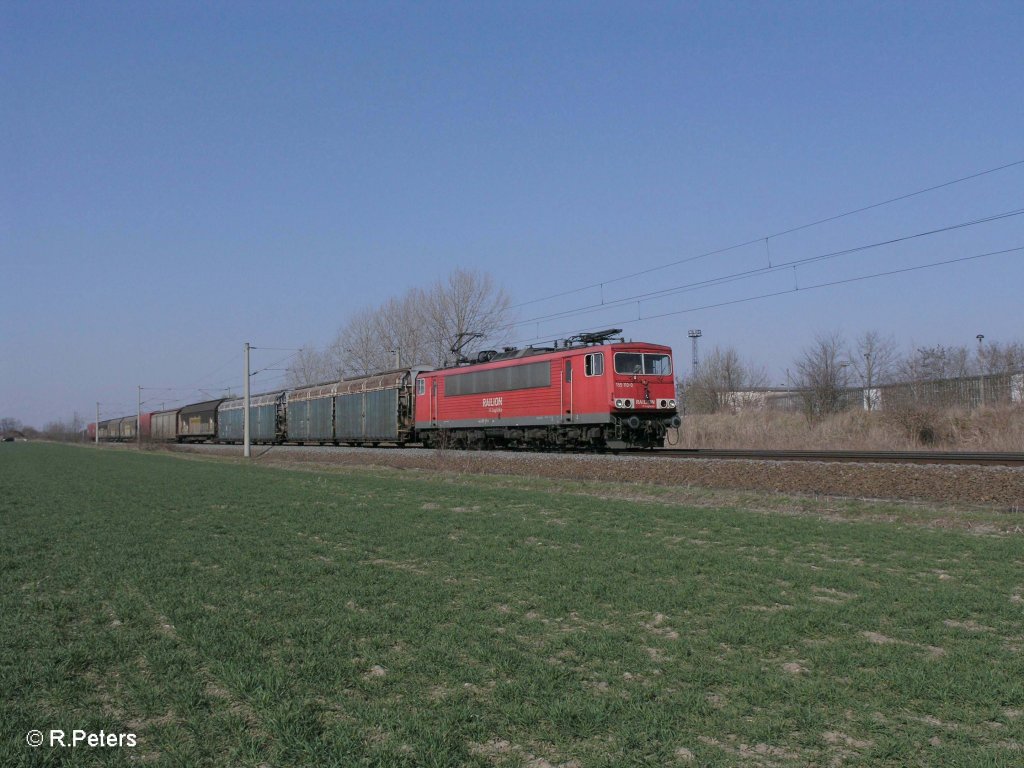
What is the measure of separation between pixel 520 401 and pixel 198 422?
52323mm

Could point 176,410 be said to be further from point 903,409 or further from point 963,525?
point 963,525

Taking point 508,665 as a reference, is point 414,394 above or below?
above

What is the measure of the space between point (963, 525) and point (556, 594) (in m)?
8.04

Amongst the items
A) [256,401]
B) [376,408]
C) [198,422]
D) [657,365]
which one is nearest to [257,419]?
[256,401]

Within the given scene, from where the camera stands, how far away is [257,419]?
5891 cm

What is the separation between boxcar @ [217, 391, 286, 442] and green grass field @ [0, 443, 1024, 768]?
1793 inches

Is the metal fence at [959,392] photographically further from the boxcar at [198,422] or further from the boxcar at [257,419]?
the boxcar at [198,422]

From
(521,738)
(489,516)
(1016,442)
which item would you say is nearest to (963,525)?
(489,516)

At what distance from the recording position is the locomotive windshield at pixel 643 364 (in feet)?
86.1

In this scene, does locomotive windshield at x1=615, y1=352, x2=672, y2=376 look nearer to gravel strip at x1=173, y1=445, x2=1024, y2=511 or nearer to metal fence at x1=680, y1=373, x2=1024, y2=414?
gravel strip at x1=173, y1=445, x2=1024, y2=511

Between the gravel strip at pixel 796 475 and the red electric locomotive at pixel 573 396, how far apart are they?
2.01 meters

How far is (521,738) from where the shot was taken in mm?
4426

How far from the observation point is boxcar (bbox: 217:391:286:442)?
56.3 m

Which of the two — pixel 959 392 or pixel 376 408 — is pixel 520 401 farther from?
pixel 959 392
